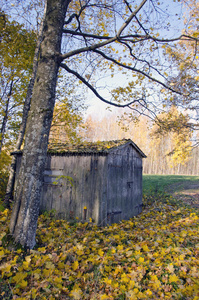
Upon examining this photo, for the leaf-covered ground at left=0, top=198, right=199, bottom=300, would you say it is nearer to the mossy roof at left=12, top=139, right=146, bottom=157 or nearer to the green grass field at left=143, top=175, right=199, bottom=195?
the mossy roof at left=12, top=139, right=146, bottom=157

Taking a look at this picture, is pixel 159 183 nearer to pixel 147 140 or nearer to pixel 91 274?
pixel 91 274

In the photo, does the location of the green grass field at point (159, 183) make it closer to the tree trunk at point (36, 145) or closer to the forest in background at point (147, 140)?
the tree trunk at point (36, 145)

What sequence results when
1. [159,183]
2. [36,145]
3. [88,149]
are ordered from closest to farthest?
[36,145] → [88,149] → [159,183]

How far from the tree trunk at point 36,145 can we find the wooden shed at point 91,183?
3111 millimetres

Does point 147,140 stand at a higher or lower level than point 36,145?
higher

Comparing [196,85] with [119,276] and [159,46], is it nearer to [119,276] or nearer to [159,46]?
[159,46]

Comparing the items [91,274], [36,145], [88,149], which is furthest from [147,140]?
[91,274]

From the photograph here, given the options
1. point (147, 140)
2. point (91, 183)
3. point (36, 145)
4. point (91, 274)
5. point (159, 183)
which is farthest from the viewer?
point (147, 140)

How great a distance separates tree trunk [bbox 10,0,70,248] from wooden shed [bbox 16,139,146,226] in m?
3.11

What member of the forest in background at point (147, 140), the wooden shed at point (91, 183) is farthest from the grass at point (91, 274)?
the forest in background at point (147, 140)

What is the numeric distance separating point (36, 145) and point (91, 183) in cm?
413

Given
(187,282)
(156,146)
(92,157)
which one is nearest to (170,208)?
(92,157)

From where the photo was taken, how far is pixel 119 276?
372 centimetres

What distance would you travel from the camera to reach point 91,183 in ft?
26.2
